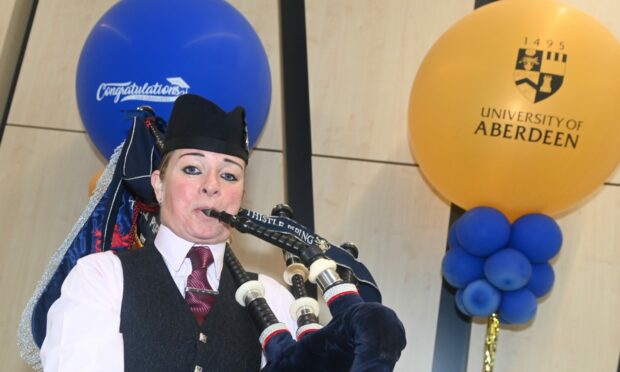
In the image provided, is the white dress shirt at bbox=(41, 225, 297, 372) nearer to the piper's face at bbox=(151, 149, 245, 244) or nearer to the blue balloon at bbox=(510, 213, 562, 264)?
the piper's face at bbox=(151, 149, 245, 244)

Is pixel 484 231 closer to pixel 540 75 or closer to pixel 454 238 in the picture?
pixel 454 238

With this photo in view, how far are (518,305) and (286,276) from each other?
3.92 ft

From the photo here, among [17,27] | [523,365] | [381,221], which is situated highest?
[17,27]

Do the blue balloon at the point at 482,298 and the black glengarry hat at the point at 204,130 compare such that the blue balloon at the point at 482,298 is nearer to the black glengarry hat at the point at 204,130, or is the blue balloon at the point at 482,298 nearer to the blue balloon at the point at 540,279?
the blue balloon at the point at 540,279

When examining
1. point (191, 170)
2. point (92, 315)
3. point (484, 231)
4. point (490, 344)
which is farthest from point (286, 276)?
point (490, 344)

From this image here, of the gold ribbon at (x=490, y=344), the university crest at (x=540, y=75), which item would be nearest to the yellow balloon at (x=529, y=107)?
the university crest at (x=540, y=75)

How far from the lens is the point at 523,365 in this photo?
3.26 m

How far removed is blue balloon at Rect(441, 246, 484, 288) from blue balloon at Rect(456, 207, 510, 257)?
0.04m

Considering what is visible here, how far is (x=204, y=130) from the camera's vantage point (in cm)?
197

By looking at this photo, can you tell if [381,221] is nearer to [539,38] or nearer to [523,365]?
[523,365]

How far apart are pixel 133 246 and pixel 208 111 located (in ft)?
1.56

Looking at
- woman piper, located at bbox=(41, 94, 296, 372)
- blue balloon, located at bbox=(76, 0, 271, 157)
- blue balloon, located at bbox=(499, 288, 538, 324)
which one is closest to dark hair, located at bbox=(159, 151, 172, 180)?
woman piper, located at bbox=(41, 94, 296, 372)

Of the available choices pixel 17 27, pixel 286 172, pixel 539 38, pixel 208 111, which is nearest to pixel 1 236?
pixel 17 27

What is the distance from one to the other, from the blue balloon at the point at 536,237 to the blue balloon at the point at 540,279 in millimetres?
45
